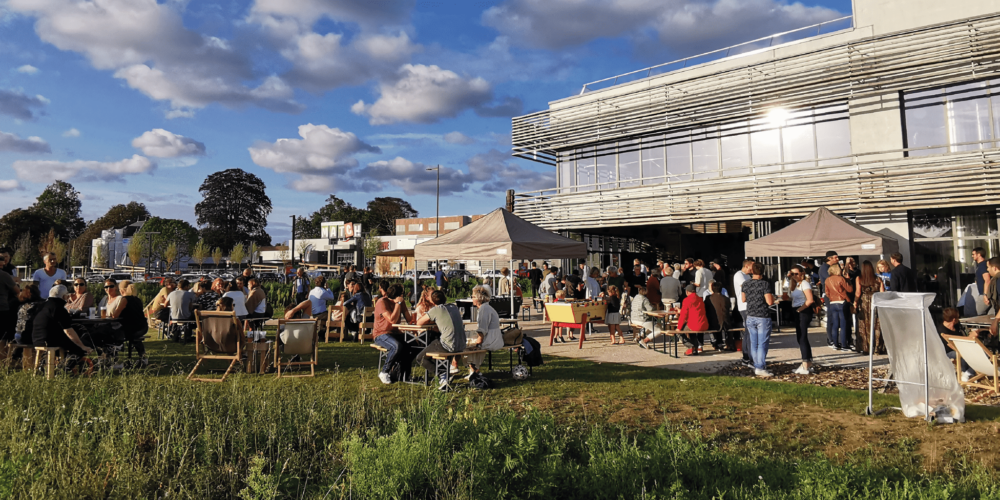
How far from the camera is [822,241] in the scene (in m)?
Answer: 10.5

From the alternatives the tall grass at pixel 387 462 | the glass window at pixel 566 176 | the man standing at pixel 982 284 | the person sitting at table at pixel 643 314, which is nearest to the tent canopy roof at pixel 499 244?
the person sitting at table at pixel 643 314

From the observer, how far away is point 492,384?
729cm

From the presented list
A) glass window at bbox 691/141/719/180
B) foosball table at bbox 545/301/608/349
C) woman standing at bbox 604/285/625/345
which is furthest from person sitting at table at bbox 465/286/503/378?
glass window at bbox 691/141/719/180

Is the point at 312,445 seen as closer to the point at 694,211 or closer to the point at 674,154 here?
the point at 694,211

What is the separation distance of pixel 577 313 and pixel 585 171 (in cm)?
1262

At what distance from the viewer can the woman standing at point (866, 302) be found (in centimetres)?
933

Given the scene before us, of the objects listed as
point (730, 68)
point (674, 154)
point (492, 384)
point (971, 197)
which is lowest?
point (492, 384)

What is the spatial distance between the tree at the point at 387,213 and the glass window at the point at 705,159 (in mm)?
79332

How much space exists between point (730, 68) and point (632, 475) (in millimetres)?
17980

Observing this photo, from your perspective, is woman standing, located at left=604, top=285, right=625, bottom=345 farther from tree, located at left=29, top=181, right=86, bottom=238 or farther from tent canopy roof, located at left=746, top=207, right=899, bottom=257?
tree, located at left=29, top=181, right=86, bottom=238

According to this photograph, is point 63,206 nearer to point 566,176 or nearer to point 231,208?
point 231,208

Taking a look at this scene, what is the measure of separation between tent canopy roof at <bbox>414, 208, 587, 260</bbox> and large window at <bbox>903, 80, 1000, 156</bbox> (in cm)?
1036

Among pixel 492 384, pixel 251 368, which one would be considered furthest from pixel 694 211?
pixel 251 368

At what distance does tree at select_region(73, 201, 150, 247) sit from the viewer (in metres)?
84.6
